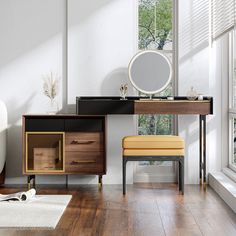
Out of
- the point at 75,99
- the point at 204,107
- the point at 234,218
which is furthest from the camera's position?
the point at 75,99

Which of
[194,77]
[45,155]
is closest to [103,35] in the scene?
[194,77]

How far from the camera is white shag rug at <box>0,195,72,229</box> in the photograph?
12.5ft

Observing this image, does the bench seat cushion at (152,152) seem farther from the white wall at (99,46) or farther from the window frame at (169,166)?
the white wall at (99,46)

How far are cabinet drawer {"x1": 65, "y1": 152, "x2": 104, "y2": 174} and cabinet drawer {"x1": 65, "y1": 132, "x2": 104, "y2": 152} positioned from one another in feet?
0.16

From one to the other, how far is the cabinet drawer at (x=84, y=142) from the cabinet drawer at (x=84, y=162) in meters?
0.05

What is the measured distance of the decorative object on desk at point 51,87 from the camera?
5.70 m

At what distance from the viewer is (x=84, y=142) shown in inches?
213

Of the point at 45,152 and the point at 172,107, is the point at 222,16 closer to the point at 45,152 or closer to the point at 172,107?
the point at 172,107

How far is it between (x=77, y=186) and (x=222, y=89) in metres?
1.82

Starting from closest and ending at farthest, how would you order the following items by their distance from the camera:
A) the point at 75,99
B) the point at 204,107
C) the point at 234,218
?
the point at 234,218 → the point at 204,107 → the point at 75,99

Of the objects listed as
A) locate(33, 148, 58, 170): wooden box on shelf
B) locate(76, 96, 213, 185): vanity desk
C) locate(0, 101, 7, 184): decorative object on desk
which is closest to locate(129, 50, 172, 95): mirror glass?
locate(76, 96, 213, 185): vanity desk

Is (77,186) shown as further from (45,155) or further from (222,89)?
(222,89)

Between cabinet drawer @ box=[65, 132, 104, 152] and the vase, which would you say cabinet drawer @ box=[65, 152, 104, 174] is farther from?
the vase

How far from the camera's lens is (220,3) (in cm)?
539
